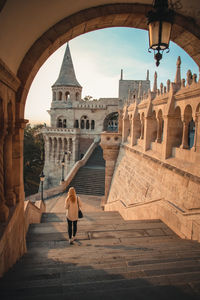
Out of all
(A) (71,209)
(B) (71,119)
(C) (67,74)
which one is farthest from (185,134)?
(C) (67,74)

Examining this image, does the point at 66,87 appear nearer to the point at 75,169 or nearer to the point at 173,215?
the point at 75,169

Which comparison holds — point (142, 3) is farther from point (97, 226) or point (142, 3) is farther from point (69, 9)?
point (97, 226)

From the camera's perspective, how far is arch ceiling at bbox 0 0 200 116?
3.38 metres

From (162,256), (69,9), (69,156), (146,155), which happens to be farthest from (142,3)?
(69,156)

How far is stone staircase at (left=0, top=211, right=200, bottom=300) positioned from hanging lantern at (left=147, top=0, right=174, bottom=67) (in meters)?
2.85

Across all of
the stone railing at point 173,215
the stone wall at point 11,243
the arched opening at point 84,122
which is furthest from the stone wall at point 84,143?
the stone wall at point 11,243

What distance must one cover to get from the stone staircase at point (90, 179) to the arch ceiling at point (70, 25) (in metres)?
14.9

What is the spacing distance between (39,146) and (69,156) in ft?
36.0

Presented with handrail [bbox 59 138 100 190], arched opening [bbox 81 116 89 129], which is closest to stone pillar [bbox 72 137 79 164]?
arched opening [bbox 81 116 89 129]

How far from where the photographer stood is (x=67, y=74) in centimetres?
3516

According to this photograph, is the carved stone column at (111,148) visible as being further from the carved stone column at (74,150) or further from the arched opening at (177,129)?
the carved stone column at (74,150)

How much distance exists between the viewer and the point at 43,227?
5996 mm

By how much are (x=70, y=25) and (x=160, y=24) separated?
1753mm

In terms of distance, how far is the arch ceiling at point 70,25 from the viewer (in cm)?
338
